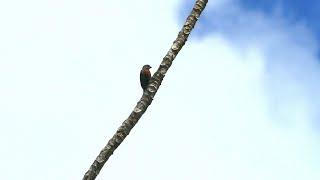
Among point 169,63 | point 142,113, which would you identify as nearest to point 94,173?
point 142,113

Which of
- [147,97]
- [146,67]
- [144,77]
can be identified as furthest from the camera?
[146,67]

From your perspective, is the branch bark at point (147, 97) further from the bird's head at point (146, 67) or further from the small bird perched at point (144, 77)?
the bird's head at point (146, 67)

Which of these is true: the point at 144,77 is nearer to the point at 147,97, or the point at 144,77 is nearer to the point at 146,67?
the point at 146,67

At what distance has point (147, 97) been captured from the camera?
67.9ft

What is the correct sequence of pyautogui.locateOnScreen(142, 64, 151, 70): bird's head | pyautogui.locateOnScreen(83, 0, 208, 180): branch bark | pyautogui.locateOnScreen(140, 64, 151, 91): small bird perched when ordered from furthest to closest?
pyautogui.locateOnScreen(142, 64, 151, 70): bird's head
pyautogui.locateOnScreen(140, 64, 151, 91): small bird perched
pyautogui.locateOnScreen(83, 0, 208, 180): branch bark

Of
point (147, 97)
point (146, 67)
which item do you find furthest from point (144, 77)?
point (147, 97)

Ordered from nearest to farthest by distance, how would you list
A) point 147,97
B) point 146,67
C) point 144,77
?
point 147,97, point 144,77, point 146,67

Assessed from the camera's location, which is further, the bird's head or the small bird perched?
the bird's head

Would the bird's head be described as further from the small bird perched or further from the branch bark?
the branch bark

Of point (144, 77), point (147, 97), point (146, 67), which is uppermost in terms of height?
point (146, 67)

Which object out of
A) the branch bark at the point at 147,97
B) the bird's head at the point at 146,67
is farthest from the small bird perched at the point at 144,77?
the branch bark at the point at 147,97

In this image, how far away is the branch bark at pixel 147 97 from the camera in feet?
65.8

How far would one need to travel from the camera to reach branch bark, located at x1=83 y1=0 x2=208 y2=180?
20062mm

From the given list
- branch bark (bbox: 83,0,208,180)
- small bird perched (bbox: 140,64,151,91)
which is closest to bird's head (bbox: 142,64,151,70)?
small bird perched (bbox: 140,64,151,91)
